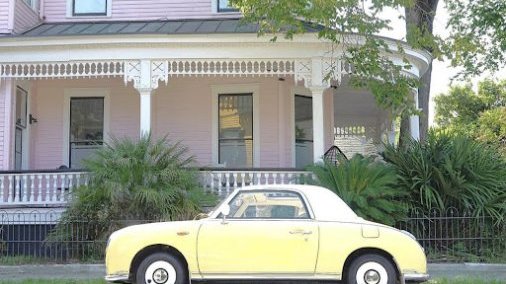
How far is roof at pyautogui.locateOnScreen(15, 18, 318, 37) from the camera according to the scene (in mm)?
14770

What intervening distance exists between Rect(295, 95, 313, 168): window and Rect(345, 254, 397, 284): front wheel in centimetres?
869

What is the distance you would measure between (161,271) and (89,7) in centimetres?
1128

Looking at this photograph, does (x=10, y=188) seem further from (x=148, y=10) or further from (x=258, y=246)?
(x=258, y=246)

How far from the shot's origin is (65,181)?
14.2 metres

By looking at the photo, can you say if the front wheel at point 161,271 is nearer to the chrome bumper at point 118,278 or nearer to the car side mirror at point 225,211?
the chrome bumper at point 118,278

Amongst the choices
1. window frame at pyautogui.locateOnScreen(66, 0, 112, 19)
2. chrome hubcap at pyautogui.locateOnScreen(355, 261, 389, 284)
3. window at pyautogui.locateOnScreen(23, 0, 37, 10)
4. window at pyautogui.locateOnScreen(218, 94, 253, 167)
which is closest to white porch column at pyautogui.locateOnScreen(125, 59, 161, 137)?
window at pyautogui.locateOnScreen(218, 94, 253, 167)

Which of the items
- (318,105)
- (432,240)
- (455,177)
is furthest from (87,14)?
(432,240)

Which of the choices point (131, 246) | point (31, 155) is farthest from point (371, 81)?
point (31, 155)

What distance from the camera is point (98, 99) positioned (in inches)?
684

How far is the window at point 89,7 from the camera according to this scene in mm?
17781

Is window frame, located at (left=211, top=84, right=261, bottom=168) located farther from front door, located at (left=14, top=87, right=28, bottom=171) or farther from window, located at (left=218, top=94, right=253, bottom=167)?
front door, located at (left=14, top=87, right=28, bottom=171)

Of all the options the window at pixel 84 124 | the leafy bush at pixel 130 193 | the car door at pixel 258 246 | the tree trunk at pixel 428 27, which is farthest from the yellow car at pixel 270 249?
the tree trunk at pixel 428 27

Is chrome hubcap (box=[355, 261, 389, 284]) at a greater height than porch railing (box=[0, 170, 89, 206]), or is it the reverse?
porch railing (box=[0, 170, 89, 206])

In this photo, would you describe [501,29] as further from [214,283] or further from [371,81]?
[214,283]
